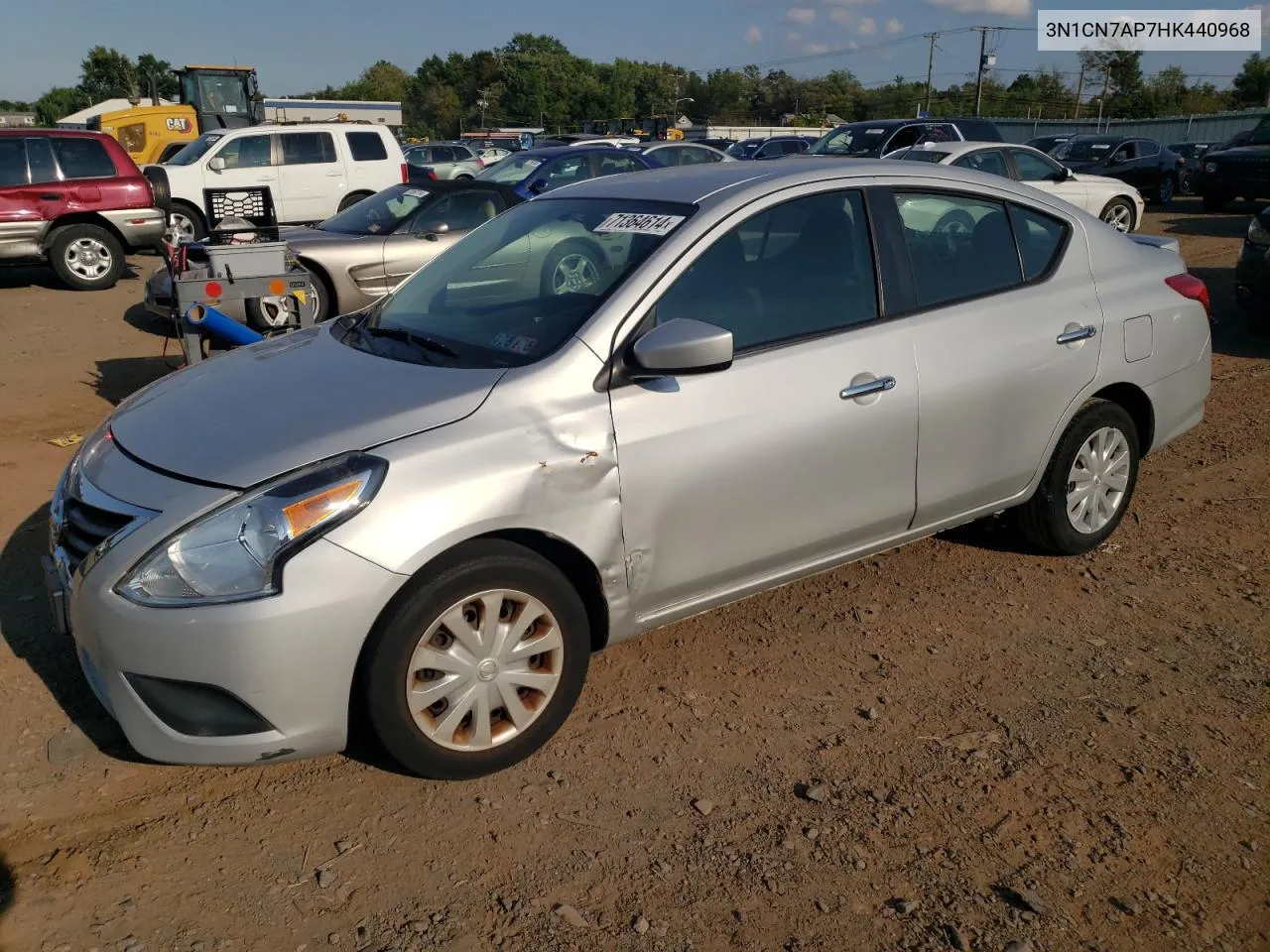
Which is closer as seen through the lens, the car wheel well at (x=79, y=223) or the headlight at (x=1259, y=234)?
the headlight at (x=1259, y=234)

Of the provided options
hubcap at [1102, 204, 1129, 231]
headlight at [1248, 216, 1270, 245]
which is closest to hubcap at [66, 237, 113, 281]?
headlight at [1248, 216, 1270, 245]

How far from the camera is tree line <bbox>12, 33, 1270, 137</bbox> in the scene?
66.8 meters

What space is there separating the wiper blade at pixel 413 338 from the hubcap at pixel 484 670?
0.89 m

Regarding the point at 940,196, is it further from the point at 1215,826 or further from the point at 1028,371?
the point at 1215,826

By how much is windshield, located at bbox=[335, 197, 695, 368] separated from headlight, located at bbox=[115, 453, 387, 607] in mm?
747

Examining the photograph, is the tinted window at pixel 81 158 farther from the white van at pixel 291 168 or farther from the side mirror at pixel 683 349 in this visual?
the side mirror at pixel 683 349

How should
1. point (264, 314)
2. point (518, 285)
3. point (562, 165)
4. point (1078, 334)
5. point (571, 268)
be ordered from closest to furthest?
point (571, 268)
point (518, 285)
point (1078, 334)
point (264, 314)
point (562, 165)

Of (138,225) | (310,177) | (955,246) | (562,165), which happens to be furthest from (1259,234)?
(310,177)

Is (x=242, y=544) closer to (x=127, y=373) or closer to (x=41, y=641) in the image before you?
(x=41, y=641)

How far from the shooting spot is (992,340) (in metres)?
4.03

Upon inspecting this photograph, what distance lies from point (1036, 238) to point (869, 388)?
1289 mm

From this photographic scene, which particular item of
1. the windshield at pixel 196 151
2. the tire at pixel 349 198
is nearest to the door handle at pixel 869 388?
the tire at pixel 349 198

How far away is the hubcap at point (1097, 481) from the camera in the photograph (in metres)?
4.51

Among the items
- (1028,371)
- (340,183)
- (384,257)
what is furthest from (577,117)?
(1028,371)
